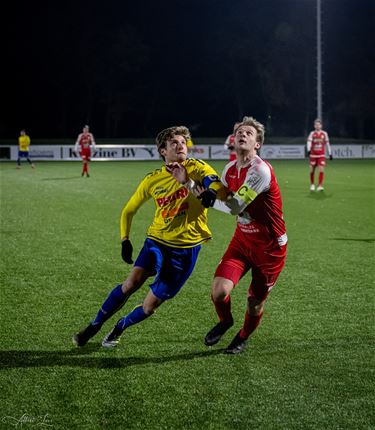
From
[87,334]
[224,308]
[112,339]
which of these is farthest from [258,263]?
[87,334]

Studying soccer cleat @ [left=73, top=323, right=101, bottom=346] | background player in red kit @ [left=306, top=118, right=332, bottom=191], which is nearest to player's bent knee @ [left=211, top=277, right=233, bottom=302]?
soccer cleat @ [left=73, top=323, right=101, bottom=346]

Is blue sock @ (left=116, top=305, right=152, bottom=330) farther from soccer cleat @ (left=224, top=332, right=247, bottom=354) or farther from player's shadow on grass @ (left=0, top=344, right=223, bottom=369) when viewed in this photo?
soccer cleat @ (left=224, top=332, right=247, bottom=354)

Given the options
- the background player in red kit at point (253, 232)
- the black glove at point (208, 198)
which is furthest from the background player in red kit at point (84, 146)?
the black glove at point (208, 198)

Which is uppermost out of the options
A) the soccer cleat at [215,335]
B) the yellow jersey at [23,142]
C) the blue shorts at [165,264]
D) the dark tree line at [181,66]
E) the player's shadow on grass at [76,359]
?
the dark tree line at [181,66]

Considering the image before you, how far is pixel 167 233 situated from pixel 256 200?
0.76 metres

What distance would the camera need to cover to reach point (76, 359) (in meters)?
5.29

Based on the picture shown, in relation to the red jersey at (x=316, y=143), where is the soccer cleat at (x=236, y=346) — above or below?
below

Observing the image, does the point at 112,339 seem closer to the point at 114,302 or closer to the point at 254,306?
the point at 114,302

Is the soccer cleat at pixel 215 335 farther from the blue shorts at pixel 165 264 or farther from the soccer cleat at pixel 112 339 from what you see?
the soccer cleat at pixel 112 339

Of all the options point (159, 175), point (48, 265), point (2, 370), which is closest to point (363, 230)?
point (48, 265)

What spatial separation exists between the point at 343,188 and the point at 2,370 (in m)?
17.9

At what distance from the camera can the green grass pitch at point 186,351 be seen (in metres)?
4.22

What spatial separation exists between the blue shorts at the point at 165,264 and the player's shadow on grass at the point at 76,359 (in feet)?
1.63

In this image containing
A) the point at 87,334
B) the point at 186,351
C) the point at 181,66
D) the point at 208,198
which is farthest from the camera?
the point at 181,66
